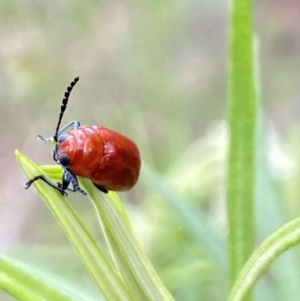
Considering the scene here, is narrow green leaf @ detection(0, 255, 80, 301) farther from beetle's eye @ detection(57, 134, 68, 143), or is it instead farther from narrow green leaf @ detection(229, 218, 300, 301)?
beetle's eye @ detection(57, 134, 68, 143)

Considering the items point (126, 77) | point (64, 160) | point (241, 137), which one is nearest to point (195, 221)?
point (64, 160)

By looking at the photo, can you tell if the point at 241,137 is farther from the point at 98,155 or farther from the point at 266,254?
the point at 98,155

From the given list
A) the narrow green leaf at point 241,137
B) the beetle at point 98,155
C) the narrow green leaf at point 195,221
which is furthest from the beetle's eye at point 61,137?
the narrow green leaf at point 241,137

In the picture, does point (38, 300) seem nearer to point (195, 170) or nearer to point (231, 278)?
point (231, 278)

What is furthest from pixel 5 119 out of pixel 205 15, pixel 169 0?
pixel 205 15

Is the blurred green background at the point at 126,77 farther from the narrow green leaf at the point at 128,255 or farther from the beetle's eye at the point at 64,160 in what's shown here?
the narrow green leaf at the point at 128,255

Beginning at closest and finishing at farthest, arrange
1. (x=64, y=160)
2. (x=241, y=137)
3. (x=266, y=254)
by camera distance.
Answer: (x=266, y=254) → (x=241, y=137) → (x=64, y=160)
